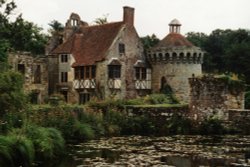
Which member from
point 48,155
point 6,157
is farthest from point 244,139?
point 6,157

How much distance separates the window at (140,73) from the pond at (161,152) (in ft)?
62.4

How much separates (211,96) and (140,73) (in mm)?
15832

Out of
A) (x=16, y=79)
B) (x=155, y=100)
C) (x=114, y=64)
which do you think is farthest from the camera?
(x=114, y=64)

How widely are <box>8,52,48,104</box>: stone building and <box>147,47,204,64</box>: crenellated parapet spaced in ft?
32.6

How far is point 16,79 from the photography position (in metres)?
19.7

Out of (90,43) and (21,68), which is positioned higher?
(90,43)

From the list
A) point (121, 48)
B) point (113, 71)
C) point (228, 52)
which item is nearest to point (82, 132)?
point (113, 71)

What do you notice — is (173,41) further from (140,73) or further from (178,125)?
(178,125)

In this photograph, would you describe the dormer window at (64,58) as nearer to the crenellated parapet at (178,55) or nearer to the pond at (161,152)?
the crenellated parapet at (178,55)

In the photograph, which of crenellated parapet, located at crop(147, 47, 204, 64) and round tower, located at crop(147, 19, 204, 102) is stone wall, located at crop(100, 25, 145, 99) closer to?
round tower, located at crop(147, 19, 204, 102)

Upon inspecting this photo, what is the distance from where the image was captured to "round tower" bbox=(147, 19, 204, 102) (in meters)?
44.4

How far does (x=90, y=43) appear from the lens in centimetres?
4494

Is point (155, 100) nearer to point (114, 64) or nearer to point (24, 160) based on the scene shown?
point (114, 64)

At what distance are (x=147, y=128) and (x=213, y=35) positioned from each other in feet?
129
